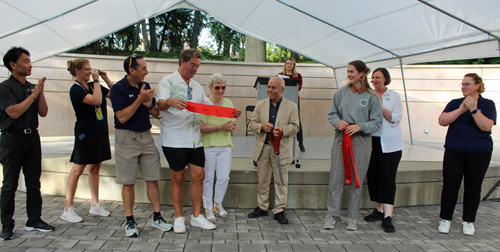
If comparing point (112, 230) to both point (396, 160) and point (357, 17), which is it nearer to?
point (396, 160)

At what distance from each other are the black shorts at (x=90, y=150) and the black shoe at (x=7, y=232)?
2.87 feet

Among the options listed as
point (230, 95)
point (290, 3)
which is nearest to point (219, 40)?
point (230, 95)

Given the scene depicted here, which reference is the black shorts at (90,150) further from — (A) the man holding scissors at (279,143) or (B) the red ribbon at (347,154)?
(B) the red ribbon at (347,154)

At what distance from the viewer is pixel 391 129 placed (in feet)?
11.9

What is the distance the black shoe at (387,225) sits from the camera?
3.43 m

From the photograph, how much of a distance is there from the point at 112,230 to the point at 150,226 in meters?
0.39

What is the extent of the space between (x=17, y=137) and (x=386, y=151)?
401 cm

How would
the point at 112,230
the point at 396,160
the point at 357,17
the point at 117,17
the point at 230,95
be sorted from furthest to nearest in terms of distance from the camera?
the point at 230,95
the point at 117,17
the point at 357,17
the point at 396,160
the point at 112,230

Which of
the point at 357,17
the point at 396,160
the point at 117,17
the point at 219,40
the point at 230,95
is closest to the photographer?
the point at 396,160

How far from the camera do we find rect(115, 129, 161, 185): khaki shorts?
3.14 metres

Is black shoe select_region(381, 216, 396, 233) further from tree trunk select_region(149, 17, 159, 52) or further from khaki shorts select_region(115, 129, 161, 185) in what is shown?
tree trunk select_region(149, 17, 159, 52)

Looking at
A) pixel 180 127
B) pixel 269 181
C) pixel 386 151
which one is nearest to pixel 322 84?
pixel 386 151

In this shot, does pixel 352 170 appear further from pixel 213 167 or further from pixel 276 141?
pixel 213 167

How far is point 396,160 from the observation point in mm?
3615
